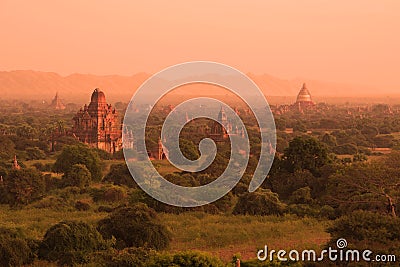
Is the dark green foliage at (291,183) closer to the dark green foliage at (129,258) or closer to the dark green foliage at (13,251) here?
the dark green foliage at (129,258)

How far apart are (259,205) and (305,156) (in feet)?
21.5

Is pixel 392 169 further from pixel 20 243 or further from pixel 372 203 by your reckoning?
pixel 20 243

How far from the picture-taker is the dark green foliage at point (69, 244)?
50.7 ft

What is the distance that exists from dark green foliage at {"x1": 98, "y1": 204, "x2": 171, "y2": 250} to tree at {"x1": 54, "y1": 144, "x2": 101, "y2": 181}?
40.9 ft

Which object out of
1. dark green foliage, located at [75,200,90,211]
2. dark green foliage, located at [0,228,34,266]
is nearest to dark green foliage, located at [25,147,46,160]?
dark green foliage, located at [75,200,90,211]

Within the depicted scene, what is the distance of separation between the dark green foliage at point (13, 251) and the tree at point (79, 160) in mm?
14636

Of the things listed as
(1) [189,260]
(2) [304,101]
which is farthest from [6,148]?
(2) [304,101]

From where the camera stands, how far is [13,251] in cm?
1508

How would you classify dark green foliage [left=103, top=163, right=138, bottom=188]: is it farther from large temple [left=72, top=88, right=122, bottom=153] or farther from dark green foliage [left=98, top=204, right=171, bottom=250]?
large temple [left=72, top=88, right=122, bottom=153]

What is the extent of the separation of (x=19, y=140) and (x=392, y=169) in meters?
32.7

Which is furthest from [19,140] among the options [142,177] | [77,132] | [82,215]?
[82,215]

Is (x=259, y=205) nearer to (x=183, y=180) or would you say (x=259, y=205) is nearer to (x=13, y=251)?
(x=183, y=180)

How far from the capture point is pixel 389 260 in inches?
504

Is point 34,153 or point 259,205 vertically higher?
point 34,153
